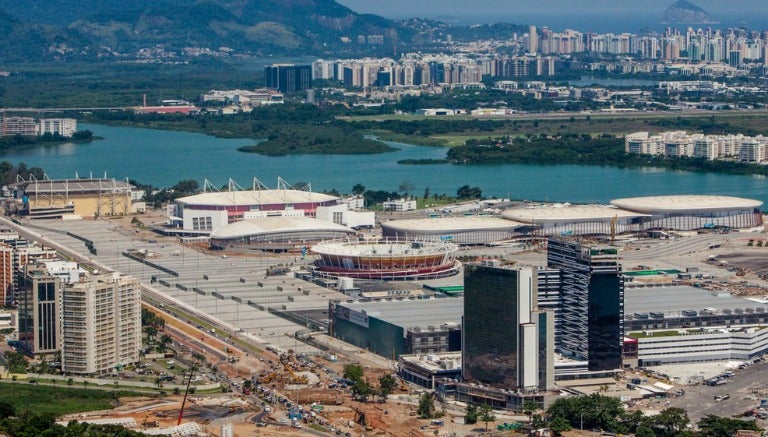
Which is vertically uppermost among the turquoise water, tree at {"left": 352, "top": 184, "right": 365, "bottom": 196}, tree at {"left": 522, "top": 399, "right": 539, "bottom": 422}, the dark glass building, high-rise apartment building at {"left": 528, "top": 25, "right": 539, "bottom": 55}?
high-rise apartment building at {"left": 528, "top": 25, "right": 539, "bottom": 55}

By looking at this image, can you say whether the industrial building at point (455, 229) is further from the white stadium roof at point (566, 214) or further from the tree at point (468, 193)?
the tree at point (468, 193)

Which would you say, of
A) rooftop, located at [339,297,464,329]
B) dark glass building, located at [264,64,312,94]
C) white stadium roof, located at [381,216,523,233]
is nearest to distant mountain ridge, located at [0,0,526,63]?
dark glass building, located at [264,64,312,94]

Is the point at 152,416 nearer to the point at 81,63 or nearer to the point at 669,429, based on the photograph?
the point at 669,429

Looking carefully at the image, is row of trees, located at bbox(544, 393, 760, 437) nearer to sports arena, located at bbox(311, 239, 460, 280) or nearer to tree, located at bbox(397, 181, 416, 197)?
sports arena, located at bbox(311, 239, 460, 280)

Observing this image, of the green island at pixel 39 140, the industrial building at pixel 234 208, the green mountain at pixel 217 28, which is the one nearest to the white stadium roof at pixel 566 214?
the industrial building at pixel 234 208

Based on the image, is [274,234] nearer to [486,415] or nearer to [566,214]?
[566,214]

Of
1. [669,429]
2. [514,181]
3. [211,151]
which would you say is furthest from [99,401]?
[211,151]

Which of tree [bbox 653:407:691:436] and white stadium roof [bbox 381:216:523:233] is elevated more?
white stadium roof [bbox 381:216:523:233]

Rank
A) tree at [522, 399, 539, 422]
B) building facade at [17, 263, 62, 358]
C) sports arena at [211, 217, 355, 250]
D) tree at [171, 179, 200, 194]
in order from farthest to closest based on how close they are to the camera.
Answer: tree at [171, 179, 200, 194] → sports arena at [211, 217, 355, 250] → building facade at [17, 263, 62, 358] → tree at [522, 399, 539, 422]
